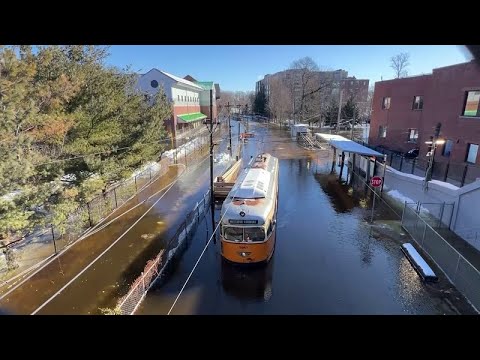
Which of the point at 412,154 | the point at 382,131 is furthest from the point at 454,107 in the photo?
the point at 382,131

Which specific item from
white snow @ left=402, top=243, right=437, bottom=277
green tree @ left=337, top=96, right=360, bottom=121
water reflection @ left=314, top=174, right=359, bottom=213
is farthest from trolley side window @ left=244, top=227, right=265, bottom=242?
green tree @ left=337, top=96, right=360, bottom=121

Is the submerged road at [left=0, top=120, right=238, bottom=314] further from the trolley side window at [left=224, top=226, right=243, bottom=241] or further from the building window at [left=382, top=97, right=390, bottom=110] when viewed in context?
the building window at [left=382, top=97, right=390, bottom=110]

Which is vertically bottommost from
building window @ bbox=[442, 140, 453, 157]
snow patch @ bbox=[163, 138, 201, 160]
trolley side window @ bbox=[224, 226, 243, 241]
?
snow patch @ bbox=[163, 138, 201, 160]

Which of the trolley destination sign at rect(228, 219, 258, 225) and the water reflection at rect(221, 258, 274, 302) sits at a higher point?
the trolley destination sign at rect(228, 219, 258, 225)

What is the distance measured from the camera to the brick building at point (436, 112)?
58.6 feet

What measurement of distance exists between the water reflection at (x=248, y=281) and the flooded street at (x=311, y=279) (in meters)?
0.01

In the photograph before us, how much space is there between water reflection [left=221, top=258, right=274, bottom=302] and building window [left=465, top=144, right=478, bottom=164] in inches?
535

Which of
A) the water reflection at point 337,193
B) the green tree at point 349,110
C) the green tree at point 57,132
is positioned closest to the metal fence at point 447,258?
the water reflection at point 337,193

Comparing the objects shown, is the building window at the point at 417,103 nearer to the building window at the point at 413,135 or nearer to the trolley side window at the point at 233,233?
the building window at the point at 413,135

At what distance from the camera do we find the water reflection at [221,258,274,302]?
11227 mm
